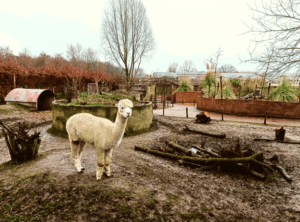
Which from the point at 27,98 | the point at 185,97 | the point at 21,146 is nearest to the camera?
the point at 21,146

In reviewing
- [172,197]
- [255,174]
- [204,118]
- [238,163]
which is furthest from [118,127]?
[204,118]

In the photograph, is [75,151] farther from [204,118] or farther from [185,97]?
[185,97]

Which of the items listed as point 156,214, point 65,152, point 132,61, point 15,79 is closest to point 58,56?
point 132,61

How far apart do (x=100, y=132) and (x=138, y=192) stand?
4.15ft

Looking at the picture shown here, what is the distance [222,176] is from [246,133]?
4.67 meters

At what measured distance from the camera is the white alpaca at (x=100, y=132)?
2865mm

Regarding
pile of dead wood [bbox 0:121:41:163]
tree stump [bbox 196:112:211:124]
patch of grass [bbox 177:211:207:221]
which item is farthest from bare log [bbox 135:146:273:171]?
tree stump [bbox 196:112:211:124]

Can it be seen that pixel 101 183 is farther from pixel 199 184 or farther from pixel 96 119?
pixel 199 184

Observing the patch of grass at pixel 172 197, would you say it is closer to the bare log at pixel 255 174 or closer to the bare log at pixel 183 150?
the bare log at pixel 183 150

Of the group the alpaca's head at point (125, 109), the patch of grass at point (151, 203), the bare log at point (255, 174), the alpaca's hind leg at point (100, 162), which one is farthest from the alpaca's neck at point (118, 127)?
the bare log at point (255, 174)

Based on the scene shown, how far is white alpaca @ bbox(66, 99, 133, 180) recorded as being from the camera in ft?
9.40

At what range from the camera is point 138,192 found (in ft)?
9.98

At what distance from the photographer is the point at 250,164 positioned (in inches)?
179

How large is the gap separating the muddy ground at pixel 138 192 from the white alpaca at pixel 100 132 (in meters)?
0.52
